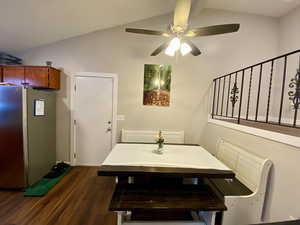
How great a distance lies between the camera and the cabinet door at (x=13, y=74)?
9.94ft

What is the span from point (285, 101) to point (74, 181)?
4566mm

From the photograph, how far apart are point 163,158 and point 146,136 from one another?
58.5 inches

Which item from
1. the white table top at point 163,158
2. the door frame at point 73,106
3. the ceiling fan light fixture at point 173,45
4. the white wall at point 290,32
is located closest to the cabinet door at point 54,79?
the door frame at point 73,106

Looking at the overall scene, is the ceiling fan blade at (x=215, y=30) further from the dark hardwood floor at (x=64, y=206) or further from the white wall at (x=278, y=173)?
the dark hardwood floor at (x=64, y=206)

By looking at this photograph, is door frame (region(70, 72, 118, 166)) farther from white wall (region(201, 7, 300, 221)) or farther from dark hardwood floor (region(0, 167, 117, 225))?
white wall (region(201, 7, 300, 221))

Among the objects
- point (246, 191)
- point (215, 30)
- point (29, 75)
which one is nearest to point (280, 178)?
point (246, 191)

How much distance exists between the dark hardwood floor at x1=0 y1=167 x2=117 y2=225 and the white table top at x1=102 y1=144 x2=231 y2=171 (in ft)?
2.54

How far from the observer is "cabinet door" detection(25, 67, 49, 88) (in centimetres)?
303

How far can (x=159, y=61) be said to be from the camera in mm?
3527

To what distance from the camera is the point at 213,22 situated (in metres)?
3.51

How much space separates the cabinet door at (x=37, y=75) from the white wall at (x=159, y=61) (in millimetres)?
443

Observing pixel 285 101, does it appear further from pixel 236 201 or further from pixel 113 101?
pixel 113 101

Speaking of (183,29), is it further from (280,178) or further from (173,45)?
(280,178)

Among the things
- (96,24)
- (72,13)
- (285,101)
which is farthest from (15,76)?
(285,101)
